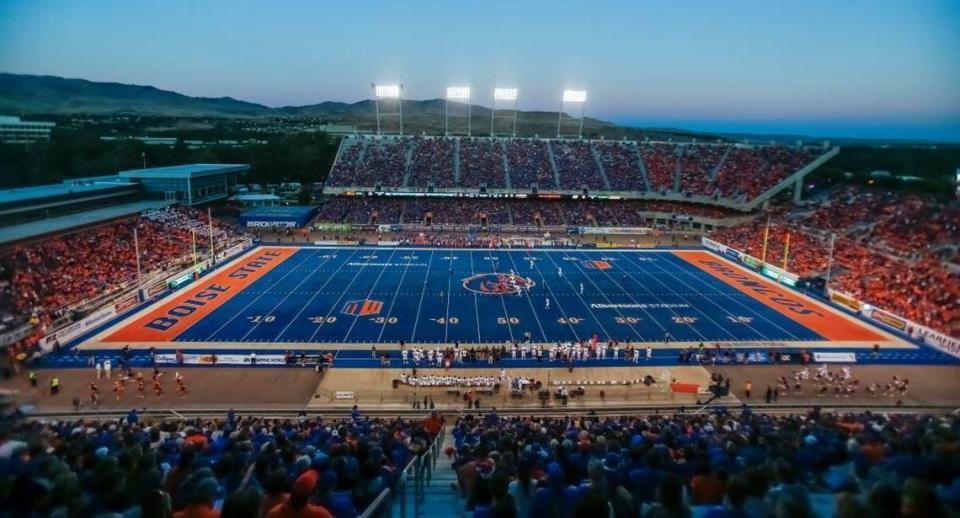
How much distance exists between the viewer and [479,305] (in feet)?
97.1

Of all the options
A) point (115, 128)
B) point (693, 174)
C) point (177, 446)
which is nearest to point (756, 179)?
point (693, 174)

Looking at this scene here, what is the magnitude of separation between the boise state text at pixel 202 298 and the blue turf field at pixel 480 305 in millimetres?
1333

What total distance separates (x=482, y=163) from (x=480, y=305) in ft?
124

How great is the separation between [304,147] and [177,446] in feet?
255

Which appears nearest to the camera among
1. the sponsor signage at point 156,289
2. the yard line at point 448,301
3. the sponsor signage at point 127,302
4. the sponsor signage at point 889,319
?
the yard line at point 448,301

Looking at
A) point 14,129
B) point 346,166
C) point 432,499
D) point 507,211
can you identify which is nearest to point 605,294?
point 432,499

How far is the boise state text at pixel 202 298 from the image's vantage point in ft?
86.2

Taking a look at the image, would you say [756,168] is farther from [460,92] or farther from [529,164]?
[460,92]

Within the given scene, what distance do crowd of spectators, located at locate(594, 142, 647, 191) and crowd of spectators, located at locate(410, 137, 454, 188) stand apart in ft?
56.2

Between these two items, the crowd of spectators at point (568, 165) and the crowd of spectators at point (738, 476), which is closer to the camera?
the crowd of spectators at point (738, 476)

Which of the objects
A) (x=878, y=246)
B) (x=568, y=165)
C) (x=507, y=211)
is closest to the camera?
(x=878, y=246)

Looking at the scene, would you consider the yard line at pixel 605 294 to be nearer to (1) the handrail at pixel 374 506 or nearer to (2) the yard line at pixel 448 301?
(2) the yard line at pixel 448 301

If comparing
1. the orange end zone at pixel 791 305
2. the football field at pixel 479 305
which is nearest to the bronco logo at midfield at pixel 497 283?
the football field at pixel 479 305

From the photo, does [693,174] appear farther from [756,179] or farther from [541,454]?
[541,454]
